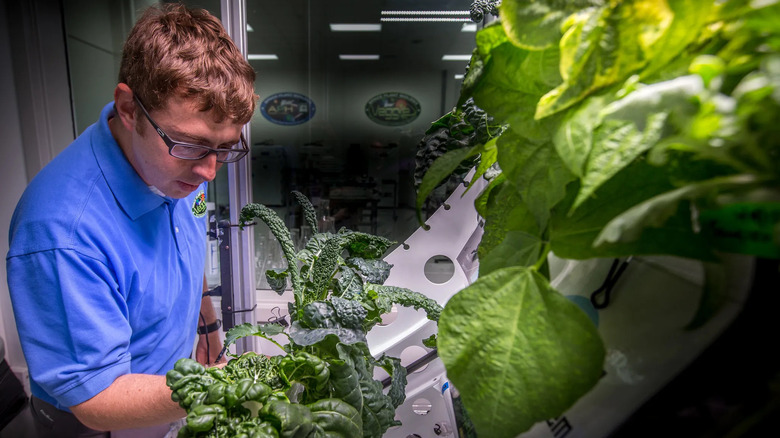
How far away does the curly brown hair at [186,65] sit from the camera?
0.79 metres

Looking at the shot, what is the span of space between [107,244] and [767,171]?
1.00 metres

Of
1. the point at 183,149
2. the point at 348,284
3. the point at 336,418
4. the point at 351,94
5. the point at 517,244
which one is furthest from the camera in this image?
the point at 351,94

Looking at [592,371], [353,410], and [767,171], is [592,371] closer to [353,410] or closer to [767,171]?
[767,171]

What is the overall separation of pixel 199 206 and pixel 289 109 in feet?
2.87

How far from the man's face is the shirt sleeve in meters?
0.24

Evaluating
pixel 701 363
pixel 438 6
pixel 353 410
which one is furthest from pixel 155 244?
pixel 438 6

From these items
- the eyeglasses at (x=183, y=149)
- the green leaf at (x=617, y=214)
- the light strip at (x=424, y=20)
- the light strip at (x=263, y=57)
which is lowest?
the eyeglasses at (x=183, y=149)

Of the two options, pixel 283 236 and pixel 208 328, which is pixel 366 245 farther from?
pixel 208 328

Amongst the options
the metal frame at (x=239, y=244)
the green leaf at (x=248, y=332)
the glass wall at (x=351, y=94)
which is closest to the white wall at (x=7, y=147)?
the glass wall at (x=351, y=94)

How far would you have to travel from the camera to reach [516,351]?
23 centimetres

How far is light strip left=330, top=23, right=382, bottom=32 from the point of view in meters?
1.94

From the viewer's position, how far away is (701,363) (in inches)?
7.8

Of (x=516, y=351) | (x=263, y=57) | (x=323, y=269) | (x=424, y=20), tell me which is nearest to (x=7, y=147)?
(x=263, y=57)

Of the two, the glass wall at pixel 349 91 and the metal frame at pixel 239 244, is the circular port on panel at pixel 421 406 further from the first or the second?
the glass wall at pixel 349 91
